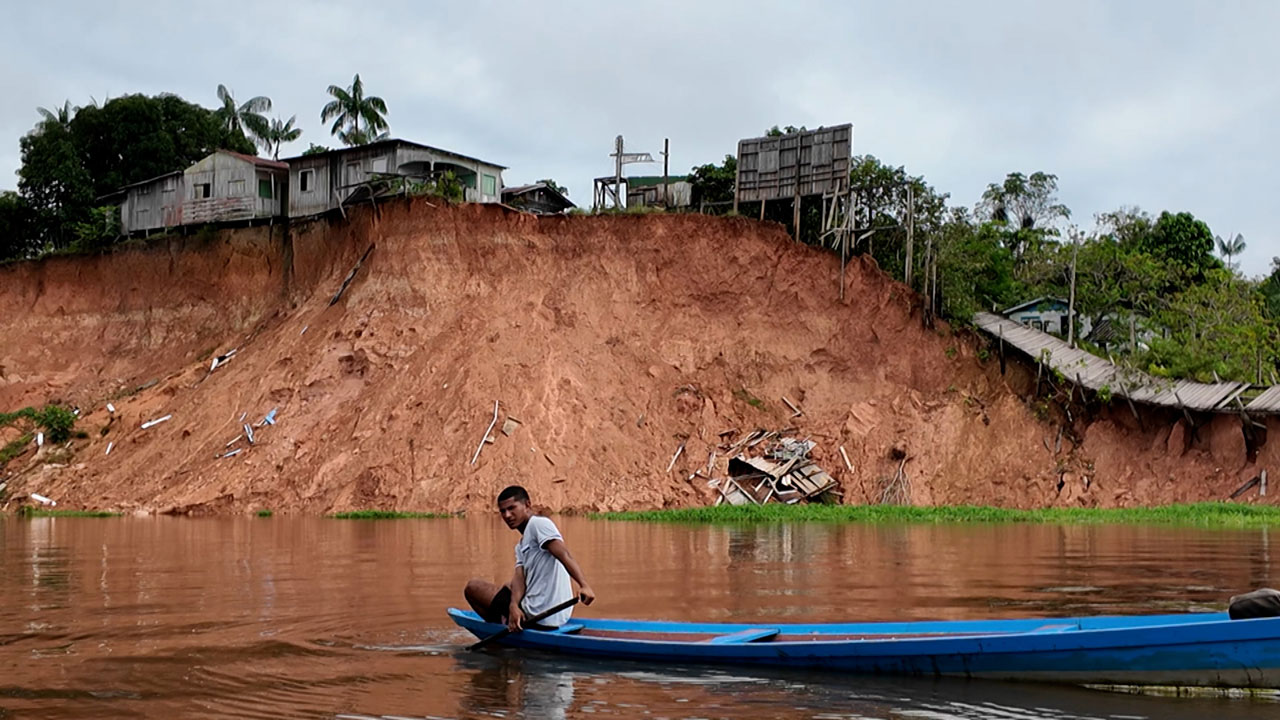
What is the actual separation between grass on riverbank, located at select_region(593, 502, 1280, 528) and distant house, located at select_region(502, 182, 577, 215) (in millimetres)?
14765

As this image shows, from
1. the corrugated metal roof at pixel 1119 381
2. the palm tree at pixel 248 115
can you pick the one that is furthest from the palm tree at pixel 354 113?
the corrugated metal roof at pixel 1119 381

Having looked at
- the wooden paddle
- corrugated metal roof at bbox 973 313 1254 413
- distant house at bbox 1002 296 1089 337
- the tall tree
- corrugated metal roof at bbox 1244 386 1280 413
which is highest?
the tall tree

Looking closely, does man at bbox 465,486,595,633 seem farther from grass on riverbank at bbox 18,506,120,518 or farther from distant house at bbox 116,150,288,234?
distant house at bbox 116,150,288,234

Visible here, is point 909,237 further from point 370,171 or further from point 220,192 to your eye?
point 220,192

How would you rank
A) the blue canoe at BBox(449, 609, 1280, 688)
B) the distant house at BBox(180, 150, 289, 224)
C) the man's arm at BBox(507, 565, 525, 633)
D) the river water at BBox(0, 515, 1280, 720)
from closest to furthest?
the blue canoe at BBox(449, 609, 1280, 688)
the river water at BBox(0, 515, 1280, 720)
the man's arm at BBox(507, 565, 525, 633)
the distant house at BBox(180, 150, 289, 224)

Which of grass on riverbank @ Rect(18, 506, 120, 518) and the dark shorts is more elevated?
the dark shorts

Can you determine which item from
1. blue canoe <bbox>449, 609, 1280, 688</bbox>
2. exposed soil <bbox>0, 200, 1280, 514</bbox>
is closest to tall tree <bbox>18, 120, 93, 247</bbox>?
exposed soil <bbox>0, 200, 1280, 514</bbox>

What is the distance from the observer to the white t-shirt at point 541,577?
10.3 meters

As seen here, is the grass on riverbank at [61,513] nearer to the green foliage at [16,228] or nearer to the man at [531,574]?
the green foliage at [16,228]

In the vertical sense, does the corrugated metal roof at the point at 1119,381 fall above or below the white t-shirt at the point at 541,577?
above

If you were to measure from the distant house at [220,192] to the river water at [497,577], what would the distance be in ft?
62.0

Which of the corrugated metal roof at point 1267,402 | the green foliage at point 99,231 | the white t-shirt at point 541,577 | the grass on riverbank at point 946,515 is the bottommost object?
the grass on riverbank at point 946,515

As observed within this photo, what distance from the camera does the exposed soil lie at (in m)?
33.1

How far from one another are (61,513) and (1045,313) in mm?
32121
